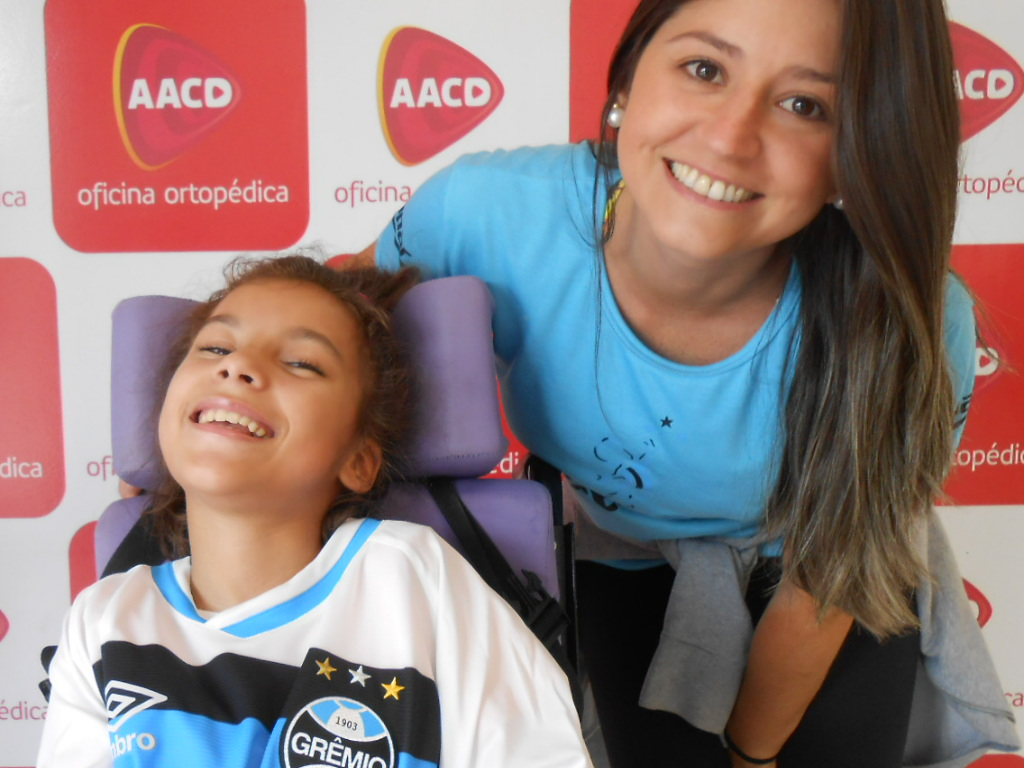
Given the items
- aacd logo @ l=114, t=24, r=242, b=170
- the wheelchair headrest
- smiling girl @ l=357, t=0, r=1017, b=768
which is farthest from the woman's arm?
aacd logo @ l=114, t=24, r=242, b=170

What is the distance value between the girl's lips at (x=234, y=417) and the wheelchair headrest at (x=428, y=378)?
0.13 metres

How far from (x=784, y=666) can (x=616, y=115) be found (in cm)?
70

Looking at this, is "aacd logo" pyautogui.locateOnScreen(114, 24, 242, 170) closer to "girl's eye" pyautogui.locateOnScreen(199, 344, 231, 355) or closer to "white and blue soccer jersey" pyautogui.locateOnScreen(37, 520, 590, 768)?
"girl's eye" pyautogui.locateOnScreen(199, 344, 231, 355)

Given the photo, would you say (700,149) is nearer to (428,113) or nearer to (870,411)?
(870,411)

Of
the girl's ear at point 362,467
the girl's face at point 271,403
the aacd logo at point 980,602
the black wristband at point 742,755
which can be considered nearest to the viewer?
the girl's face at point 271,403

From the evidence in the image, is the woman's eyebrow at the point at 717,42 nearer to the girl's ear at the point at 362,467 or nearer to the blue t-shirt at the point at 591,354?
Result: the blue t-shirt at the point at 591,354

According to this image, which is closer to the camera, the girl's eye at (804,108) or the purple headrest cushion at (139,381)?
the girl's eye at (804,108)

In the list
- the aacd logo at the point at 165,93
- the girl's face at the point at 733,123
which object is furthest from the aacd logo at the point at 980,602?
the aacd logo at the point at 165,93

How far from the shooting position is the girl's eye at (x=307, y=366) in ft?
3.01

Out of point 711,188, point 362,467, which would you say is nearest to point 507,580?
point 362,467

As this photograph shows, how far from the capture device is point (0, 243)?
5.13ft

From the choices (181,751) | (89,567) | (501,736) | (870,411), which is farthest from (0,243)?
(870,411)

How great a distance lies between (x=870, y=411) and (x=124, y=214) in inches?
52.5

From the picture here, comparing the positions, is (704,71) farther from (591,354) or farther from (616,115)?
(591,354)
